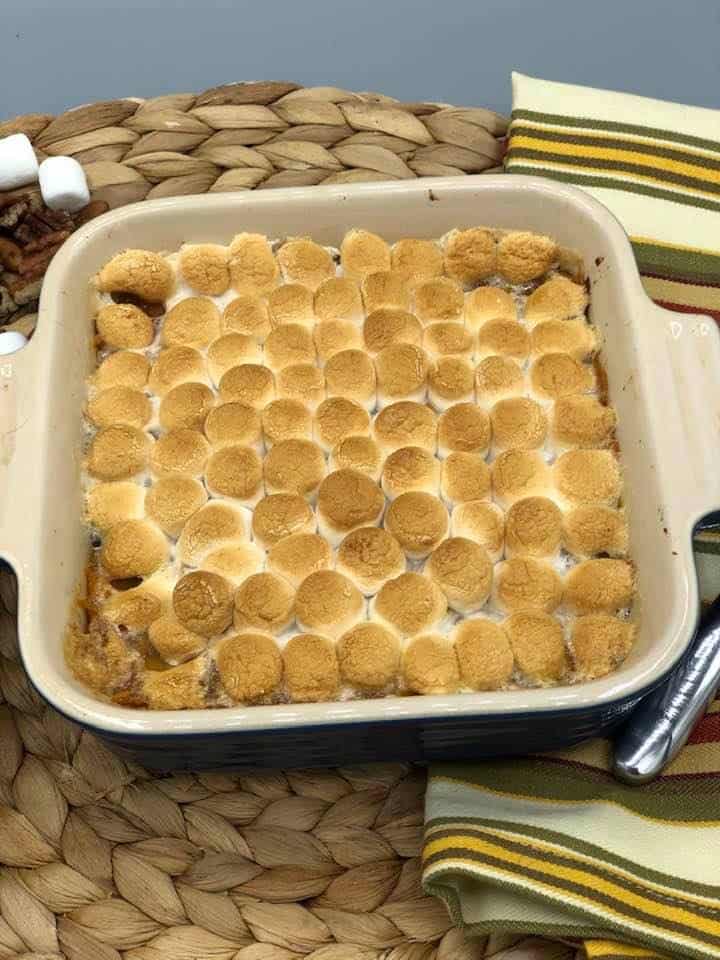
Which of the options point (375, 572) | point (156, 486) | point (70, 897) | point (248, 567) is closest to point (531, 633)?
point (375, 572)

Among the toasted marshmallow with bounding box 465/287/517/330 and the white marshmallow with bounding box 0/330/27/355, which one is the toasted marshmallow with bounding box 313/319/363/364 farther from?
the white marshmallow with bounding box 0/330/27/355

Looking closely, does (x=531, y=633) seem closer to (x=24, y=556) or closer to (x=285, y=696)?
(x=285, y=696)

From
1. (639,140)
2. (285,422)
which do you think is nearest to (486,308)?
(285,422)

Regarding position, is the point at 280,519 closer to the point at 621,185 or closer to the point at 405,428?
the point at 405,428

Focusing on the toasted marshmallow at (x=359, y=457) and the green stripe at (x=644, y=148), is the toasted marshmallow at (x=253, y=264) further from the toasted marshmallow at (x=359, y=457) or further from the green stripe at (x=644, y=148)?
the green stripe at (x=644, y=148)

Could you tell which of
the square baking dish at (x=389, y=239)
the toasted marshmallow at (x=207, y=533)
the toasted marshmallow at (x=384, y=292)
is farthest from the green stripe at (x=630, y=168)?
the toasted marshmallow at (x=207, y=533)

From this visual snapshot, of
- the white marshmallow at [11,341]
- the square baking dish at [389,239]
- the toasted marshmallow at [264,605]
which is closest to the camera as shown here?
the square baking dish at [389,239]
